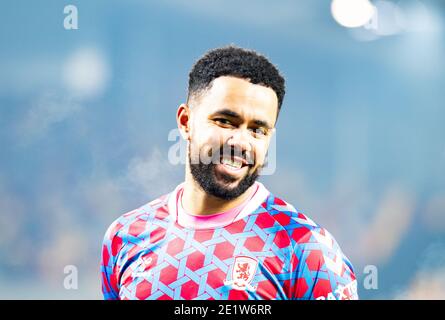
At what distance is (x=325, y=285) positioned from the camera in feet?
8.42

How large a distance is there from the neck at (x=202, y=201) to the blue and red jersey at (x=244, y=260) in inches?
2.3

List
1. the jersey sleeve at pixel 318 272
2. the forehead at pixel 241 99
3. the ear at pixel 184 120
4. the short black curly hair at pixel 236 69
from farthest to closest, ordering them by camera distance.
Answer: the ear at pixel 184 120
the short black curly hair at pixel 236 69
the forehead at pixel 241 99
the jersey sleeve at pixel 318 272

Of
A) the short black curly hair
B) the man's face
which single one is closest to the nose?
the man's face

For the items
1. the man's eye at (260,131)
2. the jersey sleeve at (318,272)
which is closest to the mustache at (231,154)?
the man's eye at (260,131)

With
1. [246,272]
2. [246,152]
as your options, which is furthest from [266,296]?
[246,152]

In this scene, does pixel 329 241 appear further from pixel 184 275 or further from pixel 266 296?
pixel 184 275

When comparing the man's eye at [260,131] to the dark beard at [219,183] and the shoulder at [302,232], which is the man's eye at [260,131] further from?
the shoulder at [302,232]

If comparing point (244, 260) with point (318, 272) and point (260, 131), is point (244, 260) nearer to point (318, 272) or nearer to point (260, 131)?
point (318, 272)

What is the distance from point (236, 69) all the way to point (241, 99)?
0.20 m

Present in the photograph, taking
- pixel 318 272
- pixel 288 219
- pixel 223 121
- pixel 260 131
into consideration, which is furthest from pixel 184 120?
pixel 318 272

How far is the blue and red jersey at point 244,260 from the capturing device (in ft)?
8.50

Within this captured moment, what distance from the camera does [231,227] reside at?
2.76 metres

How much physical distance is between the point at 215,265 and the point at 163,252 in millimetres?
301

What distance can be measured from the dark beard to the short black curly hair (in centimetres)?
40
